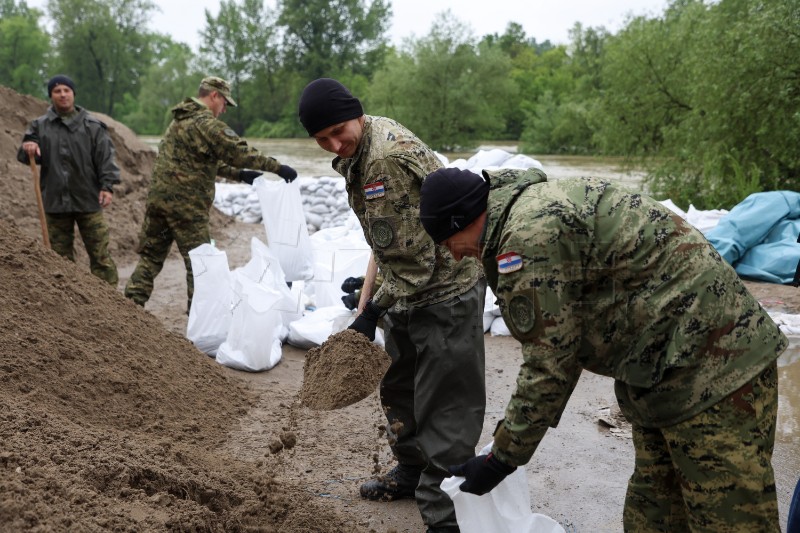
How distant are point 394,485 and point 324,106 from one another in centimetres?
162

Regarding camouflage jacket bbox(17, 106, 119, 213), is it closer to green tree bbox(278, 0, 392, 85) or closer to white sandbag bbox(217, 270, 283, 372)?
white sandbag bbox(217, 270, 283, 372)

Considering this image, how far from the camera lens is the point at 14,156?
9.72 meters

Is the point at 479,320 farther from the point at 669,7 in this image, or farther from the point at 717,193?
the point at 669,7

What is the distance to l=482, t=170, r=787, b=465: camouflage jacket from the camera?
5.85 feet

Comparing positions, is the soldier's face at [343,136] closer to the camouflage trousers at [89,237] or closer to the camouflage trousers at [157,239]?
the camouflage trousers at [157,239]

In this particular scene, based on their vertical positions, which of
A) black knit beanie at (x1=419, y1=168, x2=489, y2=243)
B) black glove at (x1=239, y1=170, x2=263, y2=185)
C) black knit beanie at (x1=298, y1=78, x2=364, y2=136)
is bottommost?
black glove at (x1=239, y1=170, x2=263, y2=185)

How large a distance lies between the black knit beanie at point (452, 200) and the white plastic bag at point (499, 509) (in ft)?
2.49

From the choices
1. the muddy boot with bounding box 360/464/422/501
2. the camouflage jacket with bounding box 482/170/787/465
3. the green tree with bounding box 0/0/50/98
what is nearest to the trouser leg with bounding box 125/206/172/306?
the muddy boot with bounding box 360/464/422/501

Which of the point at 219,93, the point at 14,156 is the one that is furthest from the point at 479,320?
the point at 14,156

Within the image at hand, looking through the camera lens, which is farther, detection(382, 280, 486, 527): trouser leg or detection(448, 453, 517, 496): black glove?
detection(382, 280, 486, 527): trouser leg

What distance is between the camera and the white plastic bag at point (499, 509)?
233 cm

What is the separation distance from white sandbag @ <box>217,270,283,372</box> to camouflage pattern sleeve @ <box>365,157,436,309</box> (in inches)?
90.5

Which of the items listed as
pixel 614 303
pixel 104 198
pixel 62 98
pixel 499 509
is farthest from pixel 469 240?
pixel 62 98

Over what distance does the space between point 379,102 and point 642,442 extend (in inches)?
1316
